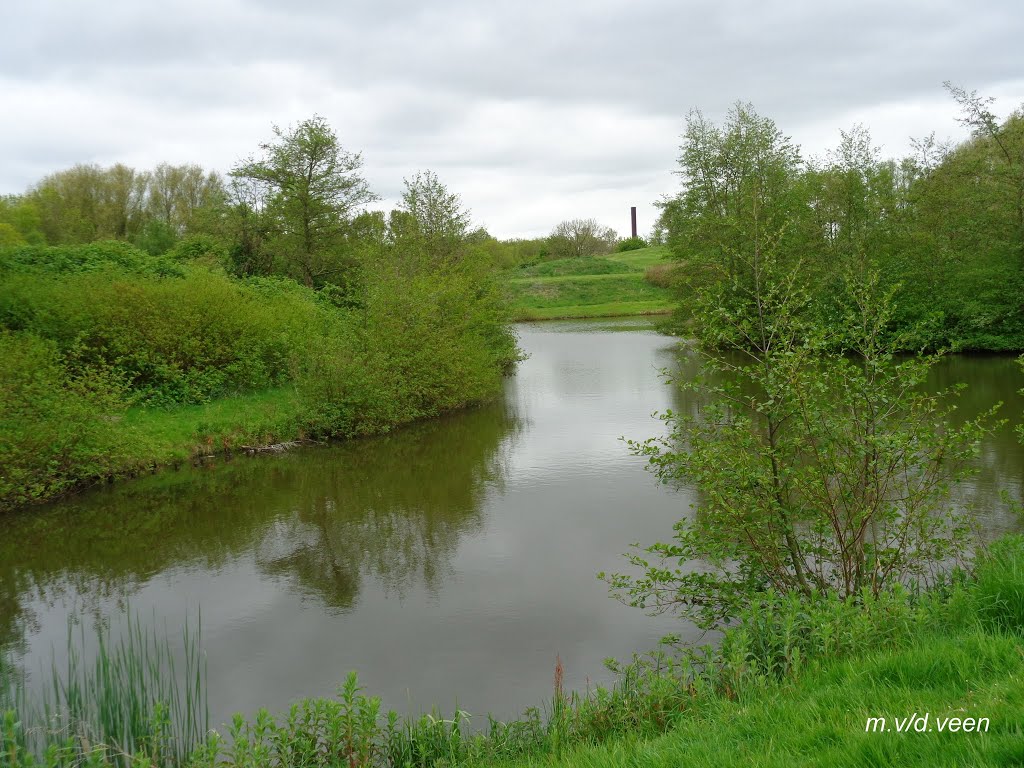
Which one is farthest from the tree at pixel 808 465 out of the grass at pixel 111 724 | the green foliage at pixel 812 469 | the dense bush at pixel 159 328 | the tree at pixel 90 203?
the tree at pixel 90 203

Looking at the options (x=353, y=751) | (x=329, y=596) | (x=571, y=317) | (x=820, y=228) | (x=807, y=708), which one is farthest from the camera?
(x=571, y=317)

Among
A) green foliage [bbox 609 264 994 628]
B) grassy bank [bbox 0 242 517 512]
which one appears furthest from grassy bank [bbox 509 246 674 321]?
green foliage [bbox 609 264 994 628]

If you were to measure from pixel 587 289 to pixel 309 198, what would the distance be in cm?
3909

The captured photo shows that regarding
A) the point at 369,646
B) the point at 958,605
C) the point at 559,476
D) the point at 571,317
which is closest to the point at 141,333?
the point at 559,476

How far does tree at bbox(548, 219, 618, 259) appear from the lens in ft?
291

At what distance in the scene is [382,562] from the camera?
9547 millimetres

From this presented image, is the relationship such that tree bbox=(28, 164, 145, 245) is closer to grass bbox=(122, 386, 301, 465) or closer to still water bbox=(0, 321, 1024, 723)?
grass bbox=(122, 386, 301, 465)

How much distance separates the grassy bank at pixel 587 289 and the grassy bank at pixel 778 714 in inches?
1967

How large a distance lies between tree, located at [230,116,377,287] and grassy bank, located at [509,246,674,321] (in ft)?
81.4

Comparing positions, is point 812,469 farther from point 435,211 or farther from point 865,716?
point 435,211

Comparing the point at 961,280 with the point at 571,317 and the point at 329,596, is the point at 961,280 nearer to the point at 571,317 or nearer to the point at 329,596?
the point at 329,596

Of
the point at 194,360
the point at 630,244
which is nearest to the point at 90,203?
the point at 194,360

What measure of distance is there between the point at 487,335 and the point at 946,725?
22.6 meters

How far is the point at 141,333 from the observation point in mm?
17297
